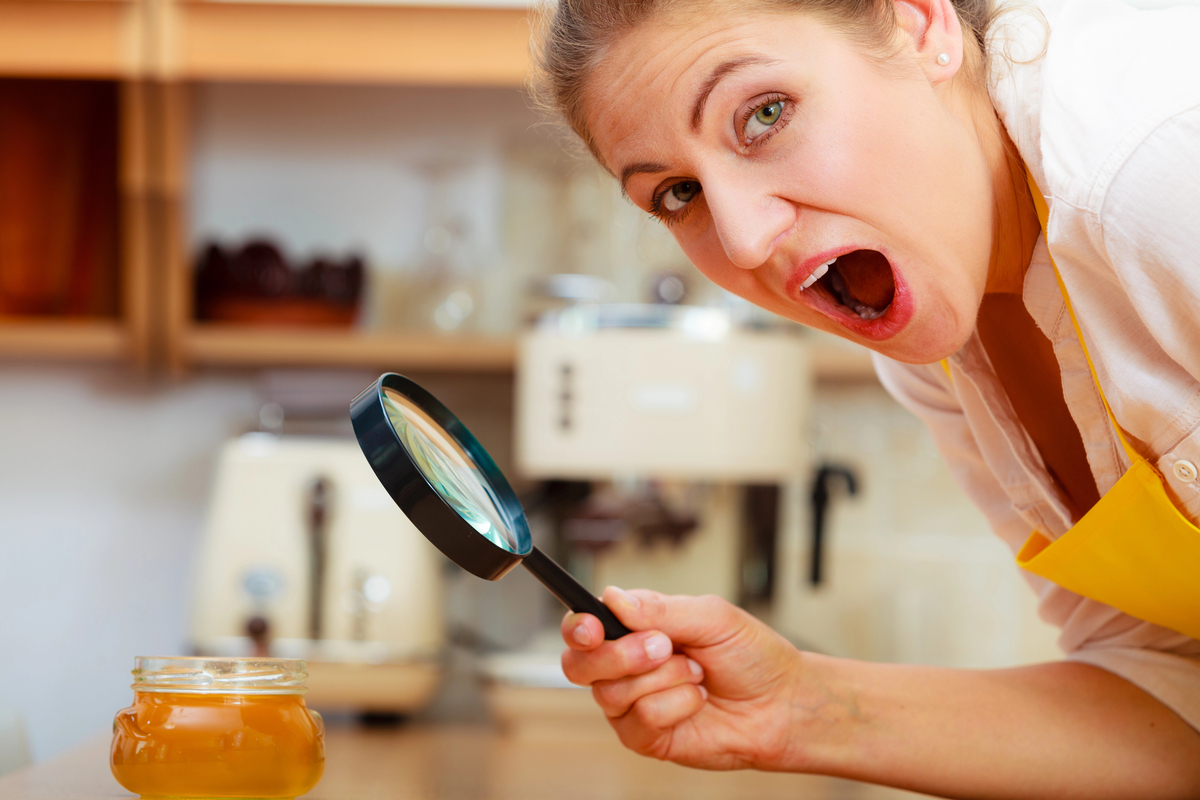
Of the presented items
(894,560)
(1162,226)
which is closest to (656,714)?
(1162,226)

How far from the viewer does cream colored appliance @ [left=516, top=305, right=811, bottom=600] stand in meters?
1.41

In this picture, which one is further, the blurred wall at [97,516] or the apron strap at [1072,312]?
the blurred wall at [97,516]

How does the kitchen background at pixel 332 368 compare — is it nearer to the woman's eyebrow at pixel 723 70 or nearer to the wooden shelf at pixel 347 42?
the wooden shelf at pixel 347 42

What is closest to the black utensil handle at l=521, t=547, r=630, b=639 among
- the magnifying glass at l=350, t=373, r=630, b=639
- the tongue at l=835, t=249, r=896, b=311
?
the magnifying glass at l=350, t=373, r=630, b=639

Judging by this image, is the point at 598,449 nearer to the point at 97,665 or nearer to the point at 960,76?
the point at 960,76

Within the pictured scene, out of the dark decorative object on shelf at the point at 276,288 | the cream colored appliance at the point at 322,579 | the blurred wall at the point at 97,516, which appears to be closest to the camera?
the cream colored appliance at the point at 322,579

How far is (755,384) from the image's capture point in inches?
55.8

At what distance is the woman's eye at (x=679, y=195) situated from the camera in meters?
0.69

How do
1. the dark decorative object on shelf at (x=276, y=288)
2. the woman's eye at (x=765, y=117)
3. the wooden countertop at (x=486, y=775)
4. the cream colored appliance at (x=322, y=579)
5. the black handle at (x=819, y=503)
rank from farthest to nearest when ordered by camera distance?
the dark decorative object on shelf at (x=276, y=288)
the black handle at (x=819, y=503)
the cream colored appliance at (x=322, y=579)
the wooden countertop at (x=486, y=775)
the woman's eye at (x=765, y=117)

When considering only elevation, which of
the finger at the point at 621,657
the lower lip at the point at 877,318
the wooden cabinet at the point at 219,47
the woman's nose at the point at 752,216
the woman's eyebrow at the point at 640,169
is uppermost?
the wooden cabinet at the point at 219,47

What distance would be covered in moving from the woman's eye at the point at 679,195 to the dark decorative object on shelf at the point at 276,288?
1.03 m

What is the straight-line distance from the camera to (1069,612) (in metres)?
0.86

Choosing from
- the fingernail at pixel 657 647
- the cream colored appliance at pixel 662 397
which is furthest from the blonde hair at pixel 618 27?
the cream colored appliance at pixel 662 397

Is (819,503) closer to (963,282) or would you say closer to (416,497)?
(963,282)
